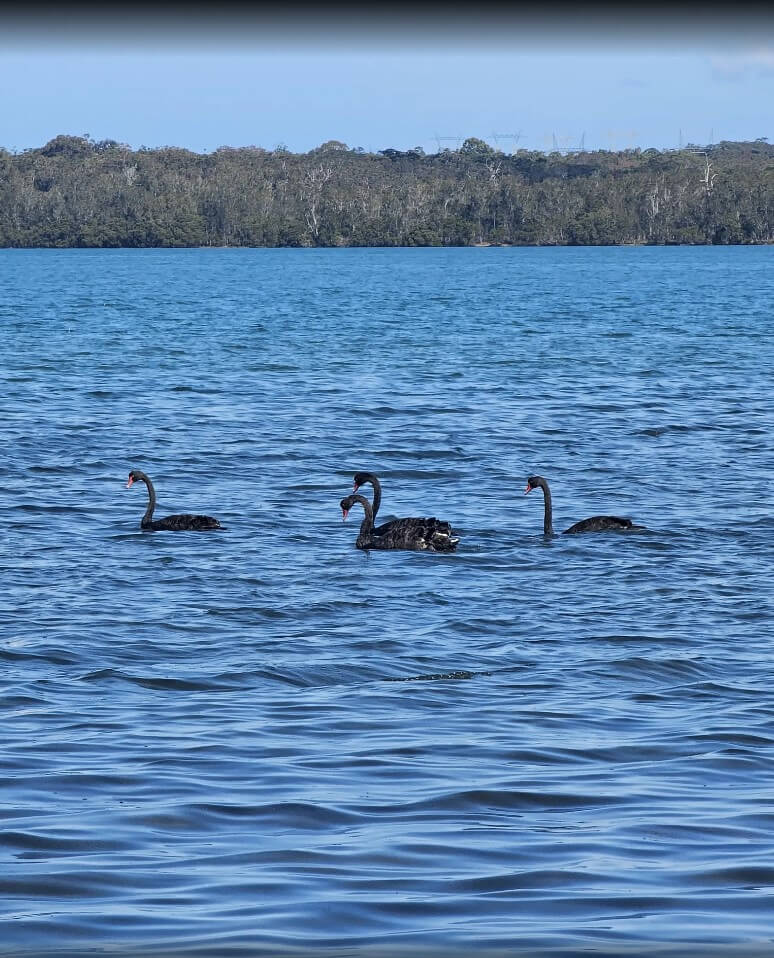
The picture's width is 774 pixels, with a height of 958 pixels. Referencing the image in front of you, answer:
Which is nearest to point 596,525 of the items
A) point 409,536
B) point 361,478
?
point 409,536

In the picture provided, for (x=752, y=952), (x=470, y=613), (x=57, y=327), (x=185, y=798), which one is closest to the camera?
(x=752, y=952)

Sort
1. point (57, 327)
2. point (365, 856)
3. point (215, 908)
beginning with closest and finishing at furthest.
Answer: point (215, 908)
point (365, 856)
point (57, 327)

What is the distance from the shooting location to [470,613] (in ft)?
45.2

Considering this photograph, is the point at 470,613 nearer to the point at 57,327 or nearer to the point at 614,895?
the point at 614,895

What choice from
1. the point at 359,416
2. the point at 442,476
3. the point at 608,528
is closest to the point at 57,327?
the point at 359,416

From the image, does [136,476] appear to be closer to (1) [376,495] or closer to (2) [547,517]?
(1) [376,495]

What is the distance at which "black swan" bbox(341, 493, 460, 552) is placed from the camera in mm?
16750

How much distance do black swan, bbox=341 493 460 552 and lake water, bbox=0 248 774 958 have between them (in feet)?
0.61

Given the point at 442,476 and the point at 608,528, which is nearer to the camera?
the point at 608,528

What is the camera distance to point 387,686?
11125 millimetres

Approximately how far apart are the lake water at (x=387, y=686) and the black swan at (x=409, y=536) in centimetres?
19

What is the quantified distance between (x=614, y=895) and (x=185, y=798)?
241 cm

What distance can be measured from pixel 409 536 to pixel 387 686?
5945 mm

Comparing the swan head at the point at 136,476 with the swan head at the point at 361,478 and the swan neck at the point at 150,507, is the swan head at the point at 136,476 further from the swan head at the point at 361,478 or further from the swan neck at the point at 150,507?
the swan head at the point at 361,478
